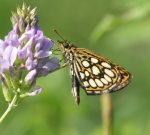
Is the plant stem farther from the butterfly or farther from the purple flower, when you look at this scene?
the purple flower

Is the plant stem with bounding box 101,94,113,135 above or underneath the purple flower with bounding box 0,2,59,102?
underneath

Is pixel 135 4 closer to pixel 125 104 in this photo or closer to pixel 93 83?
pixel 93 83

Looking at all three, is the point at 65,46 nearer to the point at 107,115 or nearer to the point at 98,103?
the point at 107,115

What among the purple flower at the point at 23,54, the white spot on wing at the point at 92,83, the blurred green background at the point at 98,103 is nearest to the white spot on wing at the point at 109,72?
the white spot on wing at the point at 92,83

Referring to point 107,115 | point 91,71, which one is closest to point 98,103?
point 91,71

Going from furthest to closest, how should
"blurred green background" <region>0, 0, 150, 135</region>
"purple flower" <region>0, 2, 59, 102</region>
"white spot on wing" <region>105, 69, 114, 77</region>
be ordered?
"blurred green background" <region>0, 0, 150, 135</region>, "white spot on wing" <region>105, 69, 114, 77</region>, "purple flower" <region>0, 2, 59, 102</region>

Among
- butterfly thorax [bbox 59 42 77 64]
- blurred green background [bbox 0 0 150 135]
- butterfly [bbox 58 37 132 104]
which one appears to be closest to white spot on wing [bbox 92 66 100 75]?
butterfly [bbox 58 37 132 104]

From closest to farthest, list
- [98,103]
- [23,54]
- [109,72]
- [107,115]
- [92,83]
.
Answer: [23,54], [107,115], [92,83], [109,72], [98,103]

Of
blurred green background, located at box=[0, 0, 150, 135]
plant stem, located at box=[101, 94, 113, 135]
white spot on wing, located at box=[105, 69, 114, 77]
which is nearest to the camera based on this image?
plant stem, located at box=[101, 94, 113, 135]
